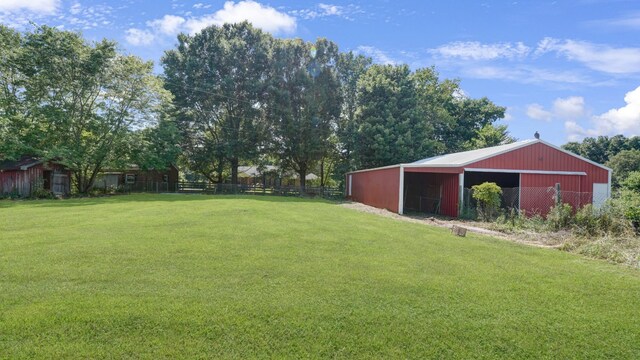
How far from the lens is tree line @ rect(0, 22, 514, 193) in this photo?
79.1 ft

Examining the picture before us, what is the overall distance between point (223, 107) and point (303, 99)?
23.8 ft

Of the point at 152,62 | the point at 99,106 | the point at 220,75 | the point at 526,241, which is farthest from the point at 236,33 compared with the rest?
the point at 526,241

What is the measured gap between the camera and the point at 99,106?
2641cm

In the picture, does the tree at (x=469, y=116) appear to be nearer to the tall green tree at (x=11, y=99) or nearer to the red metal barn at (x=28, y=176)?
the red metal barn at (x=28, y=176)

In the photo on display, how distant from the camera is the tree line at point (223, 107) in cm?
2411

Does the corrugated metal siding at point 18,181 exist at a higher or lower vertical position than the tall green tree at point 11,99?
lower

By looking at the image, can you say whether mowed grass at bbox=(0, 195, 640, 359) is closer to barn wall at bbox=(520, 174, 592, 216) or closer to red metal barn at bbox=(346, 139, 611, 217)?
red metal barn at bbox=(346, 139, 611, 217)

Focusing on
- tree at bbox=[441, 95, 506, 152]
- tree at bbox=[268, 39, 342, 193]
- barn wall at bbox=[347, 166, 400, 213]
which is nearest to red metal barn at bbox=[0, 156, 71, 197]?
tree at bbox=[268, 39, 342, 193]

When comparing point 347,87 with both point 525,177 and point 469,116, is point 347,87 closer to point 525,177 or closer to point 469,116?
point 469,116

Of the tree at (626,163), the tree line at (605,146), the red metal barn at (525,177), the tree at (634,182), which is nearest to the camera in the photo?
the red metal barn at (525,177)

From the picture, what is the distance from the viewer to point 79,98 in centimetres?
2570

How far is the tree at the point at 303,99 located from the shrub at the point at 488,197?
749 inches

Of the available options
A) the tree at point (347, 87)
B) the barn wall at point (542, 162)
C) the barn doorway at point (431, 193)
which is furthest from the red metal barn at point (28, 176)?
the barn wall at point (542, 162)

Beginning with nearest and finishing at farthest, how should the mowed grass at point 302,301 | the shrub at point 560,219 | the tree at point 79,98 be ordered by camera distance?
the mowed grass at point 302,301 < the shrub at point 560,219 < the tree at point 79,98
